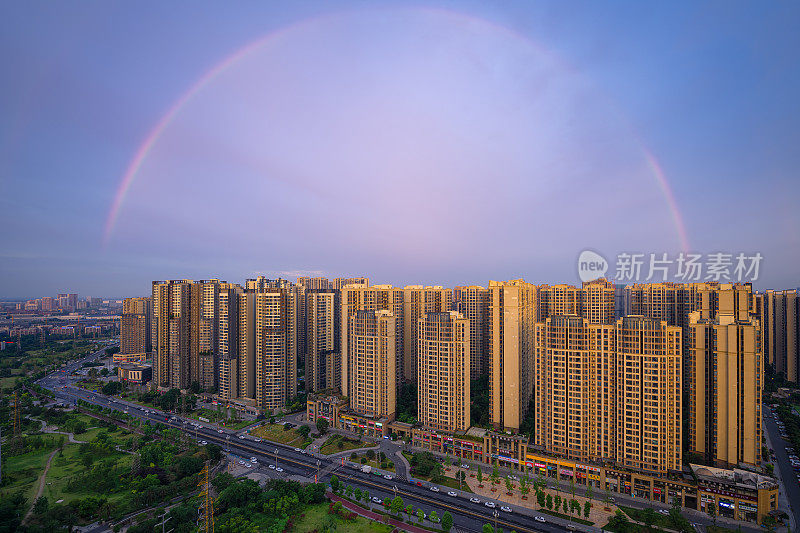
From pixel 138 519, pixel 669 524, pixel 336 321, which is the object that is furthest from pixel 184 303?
pixel 669 524

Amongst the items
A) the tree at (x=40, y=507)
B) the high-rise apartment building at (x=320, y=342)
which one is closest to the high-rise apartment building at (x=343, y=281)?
the high-rise apartment building at (x=320, y=342)

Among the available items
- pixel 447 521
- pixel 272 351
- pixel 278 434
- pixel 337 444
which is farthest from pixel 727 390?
pixel 272 351

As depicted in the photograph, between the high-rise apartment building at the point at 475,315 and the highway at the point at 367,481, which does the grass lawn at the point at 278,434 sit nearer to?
the highway at the point at 367,481

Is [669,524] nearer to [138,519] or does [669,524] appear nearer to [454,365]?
[454,365]

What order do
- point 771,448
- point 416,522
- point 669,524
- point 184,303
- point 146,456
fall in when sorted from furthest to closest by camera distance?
point 184,303, point 771,448, point 146,456, point 416,522, point 669,524

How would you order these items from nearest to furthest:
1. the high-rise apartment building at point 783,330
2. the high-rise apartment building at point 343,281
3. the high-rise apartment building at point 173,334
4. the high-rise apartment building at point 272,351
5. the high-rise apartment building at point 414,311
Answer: the high-rise apartment building at point 272,351, the high-rise apartment building at point 783,330, the high-rise apartment building at point 414,311, the high-rise apartment building at point 173,334, the high-rise apartment building at point 343,281

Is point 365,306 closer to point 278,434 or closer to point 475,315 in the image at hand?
point 475,315

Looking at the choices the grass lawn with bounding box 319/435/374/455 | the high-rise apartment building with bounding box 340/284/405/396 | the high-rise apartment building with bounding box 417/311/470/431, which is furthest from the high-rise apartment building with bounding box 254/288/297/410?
the high-rise apartment building with bounding box 417/311/470/431
